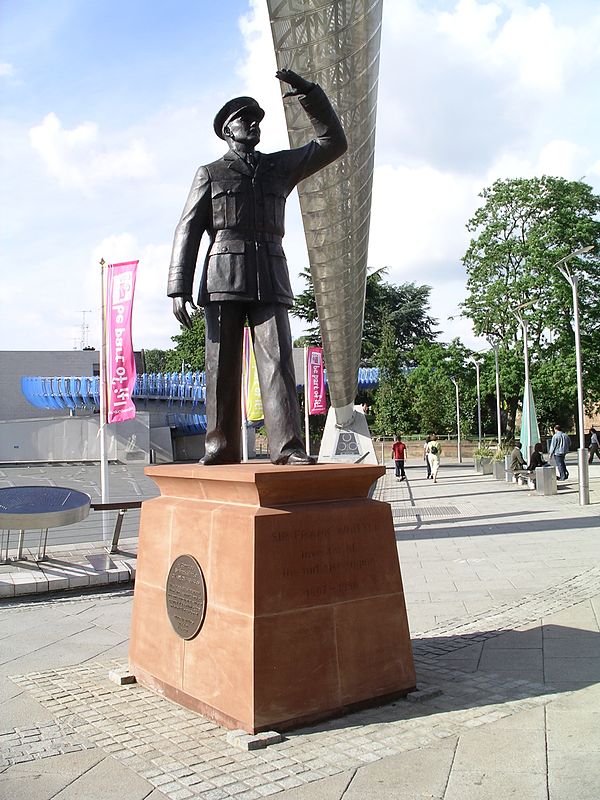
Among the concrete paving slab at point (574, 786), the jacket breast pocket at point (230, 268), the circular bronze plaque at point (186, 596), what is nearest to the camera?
the concrete paving slab at point (574, 786)

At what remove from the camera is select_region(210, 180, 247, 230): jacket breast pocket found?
5461mm

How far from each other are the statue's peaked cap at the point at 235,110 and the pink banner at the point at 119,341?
9010 millimetres

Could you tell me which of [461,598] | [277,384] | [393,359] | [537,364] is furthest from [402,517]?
[393,359]

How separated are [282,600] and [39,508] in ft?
18.3

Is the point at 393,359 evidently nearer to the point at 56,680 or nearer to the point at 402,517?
the point at 402,517

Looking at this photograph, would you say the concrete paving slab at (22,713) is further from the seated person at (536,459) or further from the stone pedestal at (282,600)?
the seated person at (536,459)

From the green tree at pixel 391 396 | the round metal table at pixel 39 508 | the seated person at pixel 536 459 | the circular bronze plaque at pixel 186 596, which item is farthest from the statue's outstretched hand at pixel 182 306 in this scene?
the green tree at pixel 391 396

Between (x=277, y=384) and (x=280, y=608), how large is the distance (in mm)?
1687

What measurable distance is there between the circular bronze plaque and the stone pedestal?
0.12 ft

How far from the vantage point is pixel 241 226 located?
5.47 meters

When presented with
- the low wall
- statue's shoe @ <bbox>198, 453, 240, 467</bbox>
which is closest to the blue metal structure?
the low wall

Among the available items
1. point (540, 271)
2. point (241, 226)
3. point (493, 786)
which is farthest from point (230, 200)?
point (540, 271)

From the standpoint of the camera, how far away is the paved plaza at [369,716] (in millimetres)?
3514

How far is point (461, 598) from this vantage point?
7832 mm
